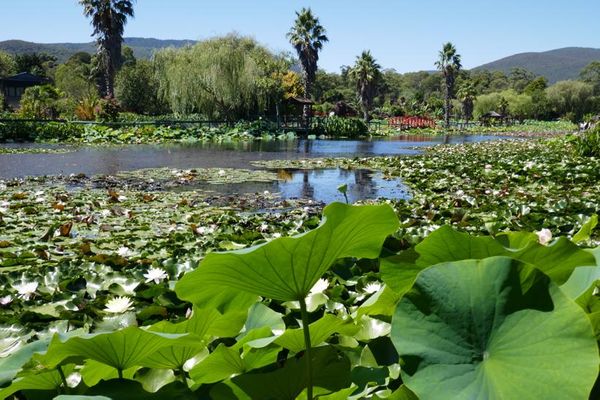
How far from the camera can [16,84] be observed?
48.2 m

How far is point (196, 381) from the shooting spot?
74 cm


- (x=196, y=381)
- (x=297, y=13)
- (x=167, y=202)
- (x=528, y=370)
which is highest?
(x=297, y=13)

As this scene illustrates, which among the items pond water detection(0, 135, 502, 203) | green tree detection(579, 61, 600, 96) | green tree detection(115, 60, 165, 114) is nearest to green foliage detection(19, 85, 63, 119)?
green tree detection(115, 60, 165, 114)

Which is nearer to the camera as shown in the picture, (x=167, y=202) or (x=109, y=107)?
(x=167, y=202)

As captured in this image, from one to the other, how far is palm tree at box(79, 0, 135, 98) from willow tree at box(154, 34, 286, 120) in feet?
12.2

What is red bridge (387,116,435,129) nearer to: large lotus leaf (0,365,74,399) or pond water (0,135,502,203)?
pond water (0,135,502,203)

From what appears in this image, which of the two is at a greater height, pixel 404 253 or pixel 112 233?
pixel 404 253

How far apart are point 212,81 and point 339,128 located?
24.1ft

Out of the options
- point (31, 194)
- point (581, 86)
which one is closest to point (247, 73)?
point (31, 194)

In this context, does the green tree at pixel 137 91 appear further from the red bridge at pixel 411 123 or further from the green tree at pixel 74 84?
the red bridge at pixel 411 123

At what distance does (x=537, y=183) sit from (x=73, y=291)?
598 centimetres

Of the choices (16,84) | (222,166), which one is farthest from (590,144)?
(16,84)

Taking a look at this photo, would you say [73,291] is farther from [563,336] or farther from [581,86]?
[581,86]

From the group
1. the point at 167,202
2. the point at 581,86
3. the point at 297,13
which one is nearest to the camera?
the point at 167,202
